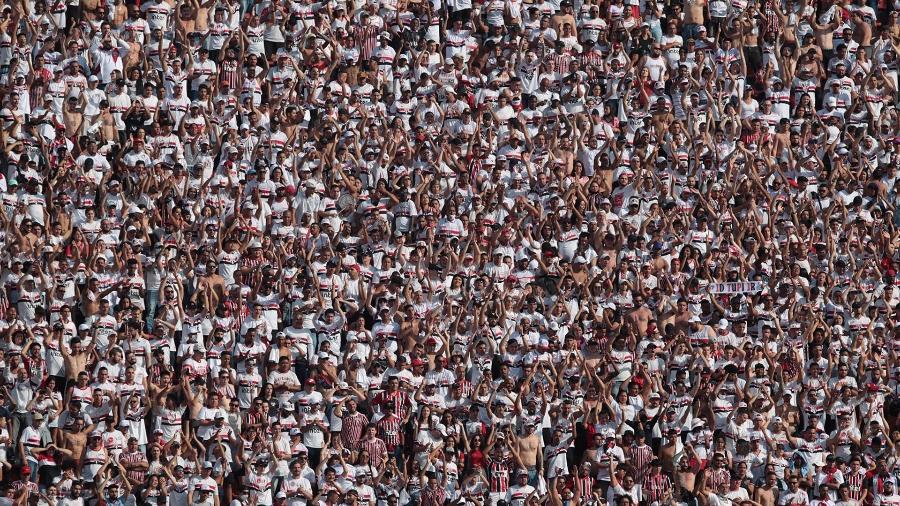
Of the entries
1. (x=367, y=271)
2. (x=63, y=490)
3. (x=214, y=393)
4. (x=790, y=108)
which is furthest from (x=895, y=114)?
(x=63, y=490)

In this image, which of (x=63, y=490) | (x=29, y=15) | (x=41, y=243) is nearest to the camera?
(x=63, y=490)

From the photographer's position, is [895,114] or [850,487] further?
[895,114]

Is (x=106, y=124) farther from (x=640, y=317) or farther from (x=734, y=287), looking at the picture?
(x=734, y=287)

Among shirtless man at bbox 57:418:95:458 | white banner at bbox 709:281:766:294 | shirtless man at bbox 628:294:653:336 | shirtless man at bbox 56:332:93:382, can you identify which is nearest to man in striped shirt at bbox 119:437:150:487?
shirtless man at bbox 57:418:95:458

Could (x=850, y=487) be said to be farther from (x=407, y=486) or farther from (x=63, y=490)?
(x=63, y=490)

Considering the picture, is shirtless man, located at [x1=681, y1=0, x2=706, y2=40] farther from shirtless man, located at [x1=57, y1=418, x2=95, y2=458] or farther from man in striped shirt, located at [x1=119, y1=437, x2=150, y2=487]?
shirtless man, located at [x1=57, y1=418, x2=95, y2=458]
